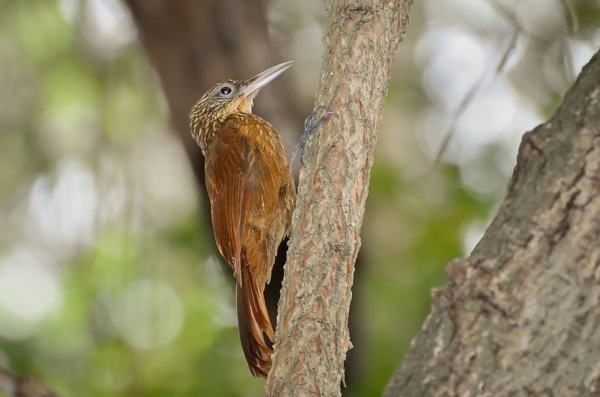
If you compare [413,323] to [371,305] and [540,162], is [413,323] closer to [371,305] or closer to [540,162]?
[371,305]

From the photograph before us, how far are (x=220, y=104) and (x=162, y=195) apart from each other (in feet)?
6.02

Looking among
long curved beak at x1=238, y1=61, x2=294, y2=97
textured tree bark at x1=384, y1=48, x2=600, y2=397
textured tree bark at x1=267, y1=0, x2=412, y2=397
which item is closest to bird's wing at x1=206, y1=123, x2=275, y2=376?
long curved beak at x1=238, y1=61, x2=294, y2=97

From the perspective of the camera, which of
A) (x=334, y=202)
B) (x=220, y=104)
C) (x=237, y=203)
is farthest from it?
(x=220, y=104)

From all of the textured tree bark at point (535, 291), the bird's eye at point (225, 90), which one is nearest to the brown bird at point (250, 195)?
the bird's eye at point (225, 90)

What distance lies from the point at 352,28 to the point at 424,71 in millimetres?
3910

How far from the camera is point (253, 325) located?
3500mm

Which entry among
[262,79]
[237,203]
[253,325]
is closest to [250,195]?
[237,203]

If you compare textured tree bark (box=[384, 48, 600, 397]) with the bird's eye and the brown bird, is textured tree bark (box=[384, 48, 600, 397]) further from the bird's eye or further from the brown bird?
the bird's eye

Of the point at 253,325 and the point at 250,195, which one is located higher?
the point at 250,195

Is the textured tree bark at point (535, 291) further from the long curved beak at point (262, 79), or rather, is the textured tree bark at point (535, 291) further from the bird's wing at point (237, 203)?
the long curved beak at point (262, 79)

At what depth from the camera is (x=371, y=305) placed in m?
5.16

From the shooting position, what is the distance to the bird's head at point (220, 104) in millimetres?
4309

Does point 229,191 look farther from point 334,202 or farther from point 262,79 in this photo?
point 334,202

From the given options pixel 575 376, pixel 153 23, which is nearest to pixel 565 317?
pixel 575 376
